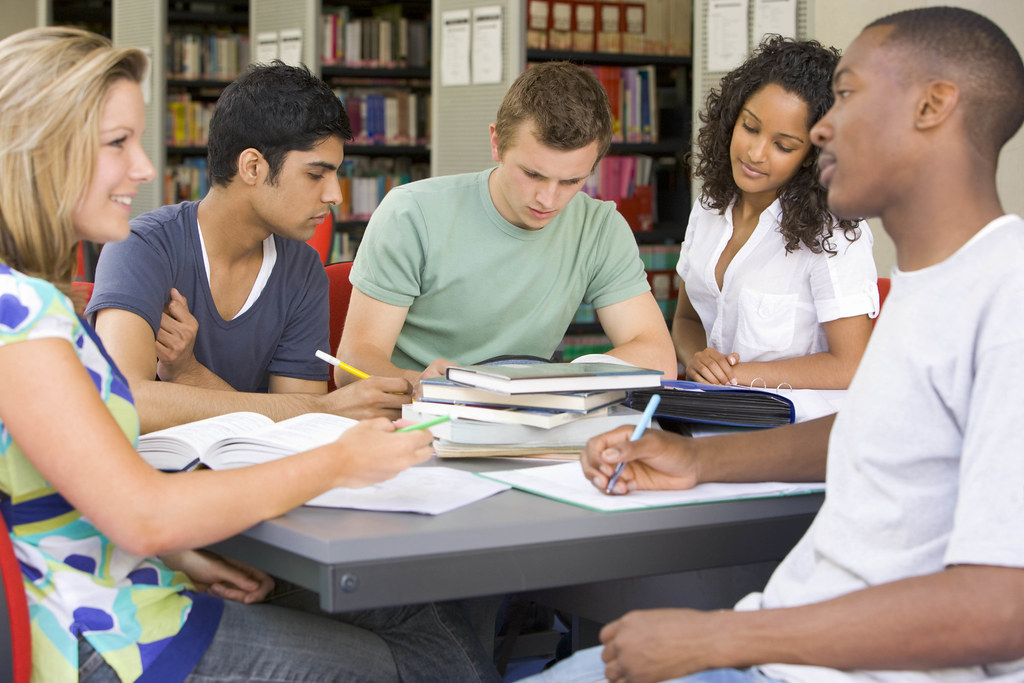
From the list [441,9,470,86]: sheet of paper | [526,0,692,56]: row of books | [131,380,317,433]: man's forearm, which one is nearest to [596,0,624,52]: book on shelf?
[526,0,692,56]: row of books

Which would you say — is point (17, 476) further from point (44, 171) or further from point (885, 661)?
point (885, 661)

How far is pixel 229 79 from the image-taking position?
616 centimetres

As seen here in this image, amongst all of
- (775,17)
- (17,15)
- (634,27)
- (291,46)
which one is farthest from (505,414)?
(17,15)

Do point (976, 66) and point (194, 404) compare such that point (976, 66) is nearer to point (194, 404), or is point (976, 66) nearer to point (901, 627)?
point (901, 627)

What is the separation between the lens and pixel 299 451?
115cm

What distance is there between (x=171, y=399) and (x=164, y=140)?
4.74m

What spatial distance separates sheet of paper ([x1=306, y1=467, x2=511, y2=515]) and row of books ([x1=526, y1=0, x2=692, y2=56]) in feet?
12.4

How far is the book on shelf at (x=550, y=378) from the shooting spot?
122 centimetres

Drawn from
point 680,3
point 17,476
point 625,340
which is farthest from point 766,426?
point 680,3

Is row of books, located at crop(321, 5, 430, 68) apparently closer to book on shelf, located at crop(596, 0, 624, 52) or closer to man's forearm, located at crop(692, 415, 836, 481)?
book on shelf, located at crop(596, 0, 624, 52)

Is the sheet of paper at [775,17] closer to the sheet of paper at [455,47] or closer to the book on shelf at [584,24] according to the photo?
the book on shelf at [584,24]

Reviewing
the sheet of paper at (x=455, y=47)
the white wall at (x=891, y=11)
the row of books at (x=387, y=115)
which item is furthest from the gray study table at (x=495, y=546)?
the row of books at (x=387, y=115)

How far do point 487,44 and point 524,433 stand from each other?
141 inches

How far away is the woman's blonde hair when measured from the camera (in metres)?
0.99
